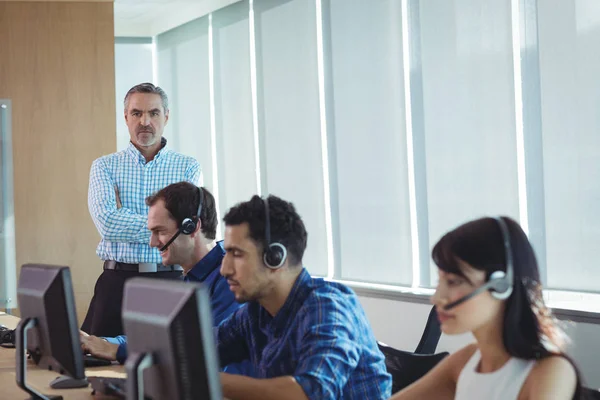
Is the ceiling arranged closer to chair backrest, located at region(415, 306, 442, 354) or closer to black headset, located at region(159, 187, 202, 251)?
black headset, located at region(159, 187, 202, 251)

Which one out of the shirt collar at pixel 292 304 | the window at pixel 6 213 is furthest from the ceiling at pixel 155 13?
the shirt collar at pixel 292 304

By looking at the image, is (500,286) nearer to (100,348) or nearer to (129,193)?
(100,348)

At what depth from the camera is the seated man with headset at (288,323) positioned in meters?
2.19

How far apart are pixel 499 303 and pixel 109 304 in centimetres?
271

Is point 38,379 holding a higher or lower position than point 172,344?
lower

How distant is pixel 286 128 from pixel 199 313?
16.1ft

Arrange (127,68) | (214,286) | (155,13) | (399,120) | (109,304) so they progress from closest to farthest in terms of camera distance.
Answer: (214,286), (109,304), (399,120), (155,13), (127,68)

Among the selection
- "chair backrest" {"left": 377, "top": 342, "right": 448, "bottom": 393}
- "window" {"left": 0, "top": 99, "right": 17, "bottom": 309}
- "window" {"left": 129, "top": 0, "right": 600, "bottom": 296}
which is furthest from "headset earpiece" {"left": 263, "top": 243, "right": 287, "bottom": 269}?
"window" {"left": 0, "top": 99, "right": 17, "bottom": 309}

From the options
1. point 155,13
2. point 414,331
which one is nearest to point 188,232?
point 414,331

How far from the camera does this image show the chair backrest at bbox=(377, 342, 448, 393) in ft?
9.64

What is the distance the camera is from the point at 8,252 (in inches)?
245

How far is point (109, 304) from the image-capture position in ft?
13.5

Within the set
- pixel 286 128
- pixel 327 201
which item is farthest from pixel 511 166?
pixel 286 128

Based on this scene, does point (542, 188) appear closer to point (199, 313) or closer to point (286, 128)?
point (286, 128)
